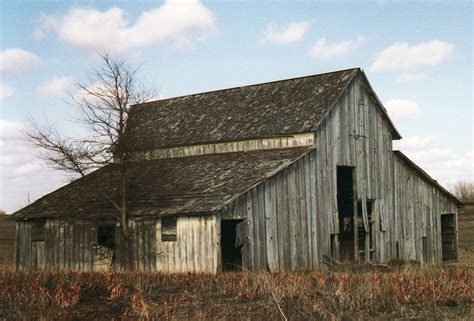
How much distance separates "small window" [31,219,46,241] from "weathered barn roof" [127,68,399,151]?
5284mm

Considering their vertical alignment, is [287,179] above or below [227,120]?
below

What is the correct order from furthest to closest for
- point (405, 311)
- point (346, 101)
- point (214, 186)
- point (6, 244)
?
point (6, 244)
point (346, 101)
point (214, 186)
point (405, 311)

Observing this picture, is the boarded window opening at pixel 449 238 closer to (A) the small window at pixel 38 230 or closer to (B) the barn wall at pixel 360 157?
(B) the barn wall at pixel 360 157

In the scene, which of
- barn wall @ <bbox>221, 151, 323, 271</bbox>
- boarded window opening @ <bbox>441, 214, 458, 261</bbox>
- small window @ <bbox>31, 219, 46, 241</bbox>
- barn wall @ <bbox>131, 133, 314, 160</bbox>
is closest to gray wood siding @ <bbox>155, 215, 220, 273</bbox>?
barn wall @ <bbox>221, 151, 323, 271</bbox>

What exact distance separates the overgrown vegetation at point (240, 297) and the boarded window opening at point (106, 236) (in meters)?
8.86

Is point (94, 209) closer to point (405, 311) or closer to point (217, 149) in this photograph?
point (217, 149)

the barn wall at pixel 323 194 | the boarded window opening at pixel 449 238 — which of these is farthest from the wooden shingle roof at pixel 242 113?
the boarded window opening at pixel 449 238

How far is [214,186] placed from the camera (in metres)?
24.5

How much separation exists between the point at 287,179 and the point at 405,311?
1177 centimetres

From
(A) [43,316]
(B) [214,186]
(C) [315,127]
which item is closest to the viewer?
(A) [43,316]

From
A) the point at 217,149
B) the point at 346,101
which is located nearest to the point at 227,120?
the point at 217,149

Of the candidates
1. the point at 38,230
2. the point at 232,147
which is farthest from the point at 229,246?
the point at 38,230

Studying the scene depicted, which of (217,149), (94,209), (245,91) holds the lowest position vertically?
(94,209)

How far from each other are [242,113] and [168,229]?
8079 mm
